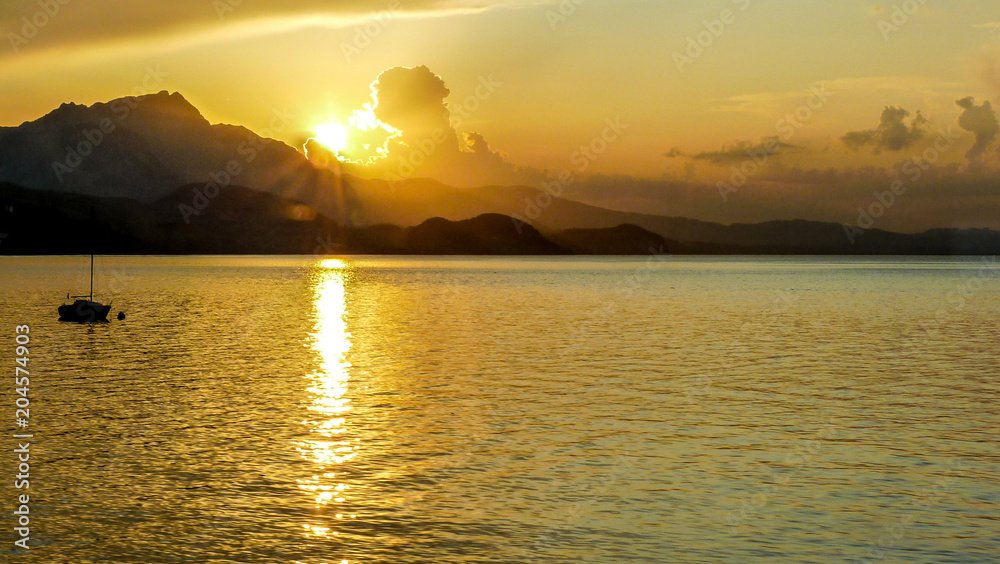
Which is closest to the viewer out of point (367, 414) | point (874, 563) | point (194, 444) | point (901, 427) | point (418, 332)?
point (874, 563)

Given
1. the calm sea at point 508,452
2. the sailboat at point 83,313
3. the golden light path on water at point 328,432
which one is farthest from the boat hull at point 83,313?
the golden light path on water at point 328,432

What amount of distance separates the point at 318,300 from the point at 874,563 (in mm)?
116321

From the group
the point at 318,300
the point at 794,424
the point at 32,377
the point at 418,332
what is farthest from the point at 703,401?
the point at 318,300

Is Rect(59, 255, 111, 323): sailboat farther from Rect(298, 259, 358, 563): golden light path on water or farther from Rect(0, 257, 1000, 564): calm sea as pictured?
Rect(298, 259, 358, 563): golden light path on water

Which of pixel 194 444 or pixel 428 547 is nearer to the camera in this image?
pixel 428 547

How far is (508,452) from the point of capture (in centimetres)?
2866

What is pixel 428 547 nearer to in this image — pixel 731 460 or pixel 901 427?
pixel 731 460

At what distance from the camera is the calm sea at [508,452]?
1989 cm

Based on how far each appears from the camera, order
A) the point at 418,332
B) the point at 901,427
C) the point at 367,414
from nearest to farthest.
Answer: the point at 901,427
the point at 367,414
the point at 418,332

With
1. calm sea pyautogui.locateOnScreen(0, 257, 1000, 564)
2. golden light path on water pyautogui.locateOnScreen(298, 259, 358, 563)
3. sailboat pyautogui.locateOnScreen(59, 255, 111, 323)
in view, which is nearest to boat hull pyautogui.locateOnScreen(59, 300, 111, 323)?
sailboat pyautogui.locateOnScreen(59, 255, 111, 323)

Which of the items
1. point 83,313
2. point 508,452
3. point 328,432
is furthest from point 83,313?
point 508,452

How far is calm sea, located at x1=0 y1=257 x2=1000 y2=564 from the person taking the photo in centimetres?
1989

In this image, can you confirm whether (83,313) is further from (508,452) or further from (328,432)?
(508,452)

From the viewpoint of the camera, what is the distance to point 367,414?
3562cm
